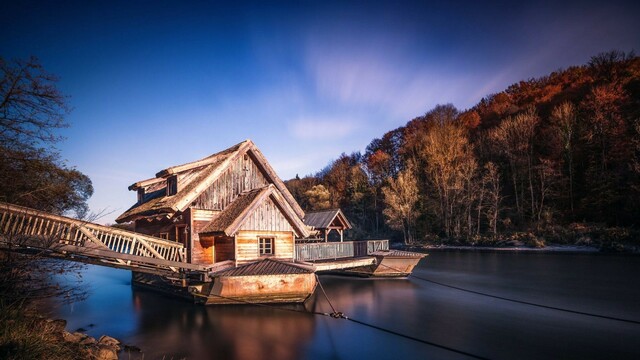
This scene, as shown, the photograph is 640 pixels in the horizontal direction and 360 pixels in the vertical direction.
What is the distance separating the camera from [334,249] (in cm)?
2391

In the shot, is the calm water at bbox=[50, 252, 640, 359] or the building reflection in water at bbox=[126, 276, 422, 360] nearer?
the calm water at bbox=[50, 252, 640, 359]

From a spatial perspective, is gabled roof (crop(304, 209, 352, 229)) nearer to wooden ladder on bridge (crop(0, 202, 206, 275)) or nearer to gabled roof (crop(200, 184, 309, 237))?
gabled roof (crop(200, 184, 309, 237))

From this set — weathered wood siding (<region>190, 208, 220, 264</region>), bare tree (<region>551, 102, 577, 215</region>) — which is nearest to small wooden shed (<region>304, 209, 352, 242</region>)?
weathered wood siding (<region>190, 208, 220, 264</region>)

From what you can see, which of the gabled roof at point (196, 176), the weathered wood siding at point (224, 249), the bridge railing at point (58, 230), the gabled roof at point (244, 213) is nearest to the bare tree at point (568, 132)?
the gabled roof at point (196, 176)

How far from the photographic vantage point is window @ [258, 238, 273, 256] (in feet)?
62.0

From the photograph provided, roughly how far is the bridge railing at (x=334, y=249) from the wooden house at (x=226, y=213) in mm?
Result: 2266

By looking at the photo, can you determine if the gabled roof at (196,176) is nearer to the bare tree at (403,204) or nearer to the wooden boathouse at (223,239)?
the wooden boathouse at (223,239)

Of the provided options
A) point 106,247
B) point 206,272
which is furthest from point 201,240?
point 106,247

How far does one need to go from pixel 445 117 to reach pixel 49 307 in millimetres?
68767

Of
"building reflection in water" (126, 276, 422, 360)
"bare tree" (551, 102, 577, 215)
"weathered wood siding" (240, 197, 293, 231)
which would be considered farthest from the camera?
"bare tree" (551, 102, 577, 215)

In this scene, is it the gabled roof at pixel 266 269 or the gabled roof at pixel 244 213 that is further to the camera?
the gabled roof at pixel 244 213

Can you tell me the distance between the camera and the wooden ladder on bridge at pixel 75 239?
9342 mm

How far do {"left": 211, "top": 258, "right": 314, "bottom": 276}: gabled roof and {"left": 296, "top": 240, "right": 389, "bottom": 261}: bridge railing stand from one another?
3.90 m

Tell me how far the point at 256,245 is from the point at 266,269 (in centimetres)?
188
